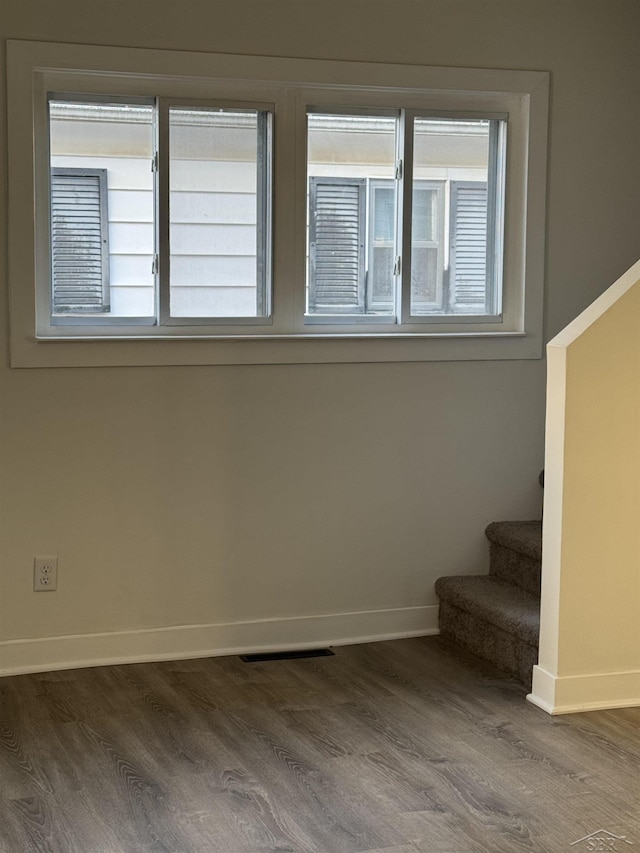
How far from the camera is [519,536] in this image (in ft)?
13.7

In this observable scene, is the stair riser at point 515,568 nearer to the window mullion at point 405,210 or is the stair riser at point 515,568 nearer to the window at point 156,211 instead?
the window mullion at point 405,210

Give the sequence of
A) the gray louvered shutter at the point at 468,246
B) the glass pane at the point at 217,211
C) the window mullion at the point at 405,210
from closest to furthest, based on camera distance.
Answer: the glass pane at the point at 217,211 < the window mullion at the point at 405,210 < the gray louvered shutter at the point at 468,246

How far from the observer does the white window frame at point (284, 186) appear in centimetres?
371

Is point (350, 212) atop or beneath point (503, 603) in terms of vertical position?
atop

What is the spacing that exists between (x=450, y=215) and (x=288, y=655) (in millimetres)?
1805

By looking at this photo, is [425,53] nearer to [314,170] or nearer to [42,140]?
[314,170]

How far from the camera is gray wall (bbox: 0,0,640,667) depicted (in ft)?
12.6

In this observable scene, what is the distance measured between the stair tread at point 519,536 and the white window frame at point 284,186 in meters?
0.67

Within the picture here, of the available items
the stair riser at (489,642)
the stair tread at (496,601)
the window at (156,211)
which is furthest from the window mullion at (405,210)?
the stair riser at (489,642)

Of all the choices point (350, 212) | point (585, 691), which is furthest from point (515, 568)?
point (350, 212)

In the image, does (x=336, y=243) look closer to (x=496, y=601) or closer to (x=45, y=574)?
(x=496, y=601)

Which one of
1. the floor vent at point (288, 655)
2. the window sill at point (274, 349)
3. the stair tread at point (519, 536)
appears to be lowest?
the floor vent at point (288, 655)

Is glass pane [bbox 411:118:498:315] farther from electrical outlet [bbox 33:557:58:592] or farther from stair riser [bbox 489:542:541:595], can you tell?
electrical outlet [bbox 33:557:58:592]

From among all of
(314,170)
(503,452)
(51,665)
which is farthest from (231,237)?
(51,665)
